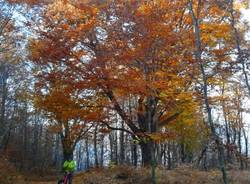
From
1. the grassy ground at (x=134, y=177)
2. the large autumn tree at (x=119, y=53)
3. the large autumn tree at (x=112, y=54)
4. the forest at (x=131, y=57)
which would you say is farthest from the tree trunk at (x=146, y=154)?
the large autumn tree at (x=112, y=54)

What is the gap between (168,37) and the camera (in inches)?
623

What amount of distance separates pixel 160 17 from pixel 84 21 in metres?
3.77

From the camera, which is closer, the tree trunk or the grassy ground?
the grassy ground

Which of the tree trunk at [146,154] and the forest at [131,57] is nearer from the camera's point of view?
the forest at [131,57]

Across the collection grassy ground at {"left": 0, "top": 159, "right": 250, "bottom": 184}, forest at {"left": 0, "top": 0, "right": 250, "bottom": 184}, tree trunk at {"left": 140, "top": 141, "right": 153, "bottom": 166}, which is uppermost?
forest at {"left": 0, "top": 0, "right": 250, "bottom": 184}

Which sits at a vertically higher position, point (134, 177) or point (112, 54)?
point (112, 54)

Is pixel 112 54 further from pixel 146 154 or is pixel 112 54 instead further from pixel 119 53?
pixel 146 154

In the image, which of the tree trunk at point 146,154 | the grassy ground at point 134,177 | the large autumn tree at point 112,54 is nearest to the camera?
the large autumn tree at point 112,54

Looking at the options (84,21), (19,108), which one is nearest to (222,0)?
(84,21)

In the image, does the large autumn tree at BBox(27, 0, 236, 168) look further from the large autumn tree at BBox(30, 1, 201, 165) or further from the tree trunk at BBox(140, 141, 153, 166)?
the tree trunk at BBox(140, 141, 153, 166)

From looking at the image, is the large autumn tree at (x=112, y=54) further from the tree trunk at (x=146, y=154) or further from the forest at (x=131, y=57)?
the tree trunk at (x=146, y=154)

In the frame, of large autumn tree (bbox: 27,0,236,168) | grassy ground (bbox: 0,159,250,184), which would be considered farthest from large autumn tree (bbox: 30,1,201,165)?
grassy ground (bbox: 0,159,250,184)

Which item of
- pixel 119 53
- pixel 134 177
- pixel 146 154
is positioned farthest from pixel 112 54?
pixel 146 154

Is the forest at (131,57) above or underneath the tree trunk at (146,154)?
above
